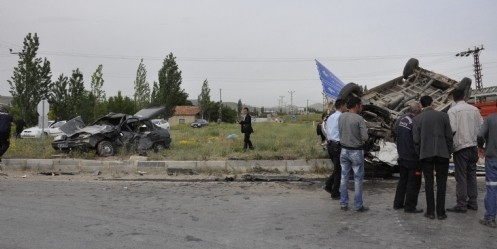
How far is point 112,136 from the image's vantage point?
13.4m

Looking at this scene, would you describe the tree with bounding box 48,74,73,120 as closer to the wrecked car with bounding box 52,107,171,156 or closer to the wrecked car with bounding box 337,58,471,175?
the wrecked car with bounding box 52,107,171,156

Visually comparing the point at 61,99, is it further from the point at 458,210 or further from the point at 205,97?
the point at 205,97

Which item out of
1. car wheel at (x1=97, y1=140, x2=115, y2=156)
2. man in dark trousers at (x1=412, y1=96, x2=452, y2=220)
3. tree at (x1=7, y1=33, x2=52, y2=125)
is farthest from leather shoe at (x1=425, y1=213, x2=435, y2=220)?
tree at (x1=7, y1=33, x2=52, y2=125)

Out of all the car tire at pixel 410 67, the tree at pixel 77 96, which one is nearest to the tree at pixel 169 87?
the tree at pixel 77 96

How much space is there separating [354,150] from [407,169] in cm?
88

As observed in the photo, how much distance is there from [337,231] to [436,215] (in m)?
1.75

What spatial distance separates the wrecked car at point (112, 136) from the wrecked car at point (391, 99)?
283 inches

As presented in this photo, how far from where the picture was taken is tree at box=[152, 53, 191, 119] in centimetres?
4912

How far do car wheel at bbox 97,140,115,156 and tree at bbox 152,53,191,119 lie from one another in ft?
117

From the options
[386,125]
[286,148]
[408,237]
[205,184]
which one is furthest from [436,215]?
[286,148]

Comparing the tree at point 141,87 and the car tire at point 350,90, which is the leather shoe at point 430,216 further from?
the tree at point 141,87

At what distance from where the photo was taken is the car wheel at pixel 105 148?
1309cm

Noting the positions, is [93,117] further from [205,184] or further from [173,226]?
[173,226]

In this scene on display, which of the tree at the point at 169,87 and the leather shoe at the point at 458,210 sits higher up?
the tree at the point at 169,87
